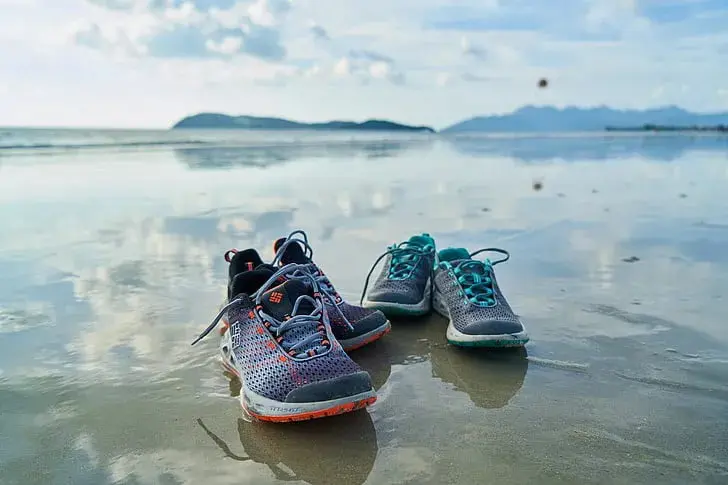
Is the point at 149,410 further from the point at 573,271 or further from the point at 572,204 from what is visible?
the point at 572,204

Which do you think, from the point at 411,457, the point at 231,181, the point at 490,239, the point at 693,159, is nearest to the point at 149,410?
the point at 411,457

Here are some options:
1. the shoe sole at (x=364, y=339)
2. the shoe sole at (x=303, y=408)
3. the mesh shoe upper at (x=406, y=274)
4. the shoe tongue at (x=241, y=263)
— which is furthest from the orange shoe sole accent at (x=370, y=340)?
the shoe sole at (x=303, y=408)

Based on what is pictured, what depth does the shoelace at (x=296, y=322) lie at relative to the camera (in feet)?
7.92

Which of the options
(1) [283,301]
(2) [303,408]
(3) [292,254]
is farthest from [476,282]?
(2) [303,408]

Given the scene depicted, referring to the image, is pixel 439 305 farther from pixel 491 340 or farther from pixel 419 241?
pixel 491 340

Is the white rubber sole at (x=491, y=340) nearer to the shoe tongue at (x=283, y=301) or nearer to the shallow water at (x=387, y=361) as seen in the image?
the shallow water at (x=387, y=361)

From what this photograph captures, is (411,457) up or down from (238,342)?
down

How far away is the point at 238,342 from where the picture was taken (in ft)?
8.53

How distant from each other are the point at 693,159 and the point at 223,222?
12193 millimetres

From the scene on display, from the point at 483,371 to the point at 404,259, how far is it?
104 centimetres

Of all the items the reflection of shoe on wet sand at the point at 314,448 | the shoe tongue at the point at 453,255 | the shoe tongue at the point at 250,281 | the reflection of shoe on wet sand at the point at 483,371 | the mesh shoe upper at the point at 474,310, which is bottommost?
the reflection of shoe on wet sand at the point at 483,371

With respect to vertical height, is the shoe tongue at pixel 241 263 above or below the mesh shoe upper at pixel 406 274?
above

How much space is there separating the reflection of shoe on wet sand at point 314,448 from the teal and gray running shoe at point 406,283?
43.3 inches

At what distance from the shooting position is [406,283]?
3490 mm
